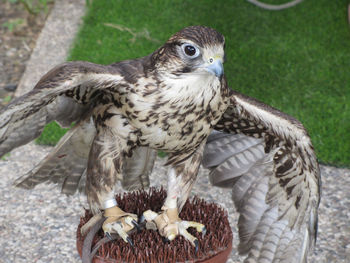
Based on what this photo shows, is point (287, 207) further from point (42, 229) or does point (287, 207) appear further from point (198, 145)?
point (42, 229)

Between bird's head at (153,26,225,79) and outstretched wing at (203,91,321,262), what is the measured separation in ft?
1.34

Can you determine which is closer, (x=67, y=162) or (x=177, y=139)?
(x=177, y=139)

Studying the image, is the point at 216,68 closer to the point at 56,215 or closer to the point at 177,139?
the point at 177,139

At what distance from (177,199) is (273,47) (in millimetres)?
3620

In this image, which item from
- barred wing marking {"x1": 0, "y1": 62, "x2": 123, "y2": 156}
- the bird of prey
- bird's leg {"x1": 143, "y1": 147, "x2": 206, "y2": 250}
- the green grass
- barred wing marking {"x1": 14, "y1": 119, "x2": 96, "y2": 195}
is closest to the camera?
barred wing marking {"x1": 0, "y1": 62, "x2": 123, "y2": 156}

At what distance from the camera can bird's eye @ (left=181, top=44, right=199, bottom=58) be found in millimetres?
2133

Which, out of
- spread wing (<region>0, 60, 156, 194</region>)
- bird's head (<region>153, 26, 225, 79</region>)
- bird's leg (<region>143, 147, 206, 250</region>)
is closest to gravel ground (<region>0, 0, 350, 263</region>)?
spread wing (<region>0, 60, 156, 194</region>)

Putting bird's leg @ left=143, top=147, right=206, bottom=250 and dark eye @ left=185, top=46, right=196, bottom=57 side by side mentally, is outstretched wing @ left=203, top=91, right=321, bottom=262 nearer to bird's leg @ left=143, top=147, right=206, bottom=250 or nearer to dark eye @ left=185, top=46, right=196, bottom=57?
bird's leg @ left=143, top=147, right=206, bottom=250

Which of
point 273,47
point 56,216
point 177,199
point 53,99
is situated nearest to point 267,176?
point 177,199

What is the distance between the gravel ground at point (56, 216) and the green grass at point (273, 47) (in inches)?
23.9

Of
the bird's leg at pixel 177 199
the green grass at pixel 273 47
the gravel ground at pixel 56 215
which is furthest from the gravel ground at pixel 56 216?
the bird's leg at pixel 177 199

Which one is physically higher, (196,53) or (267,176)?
(196,53)

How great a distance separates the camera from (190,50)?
84.5 inches

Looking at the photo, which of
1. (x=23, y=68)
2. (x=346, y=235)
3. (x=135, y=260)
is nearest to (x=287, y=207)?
(x=135, y=260)
